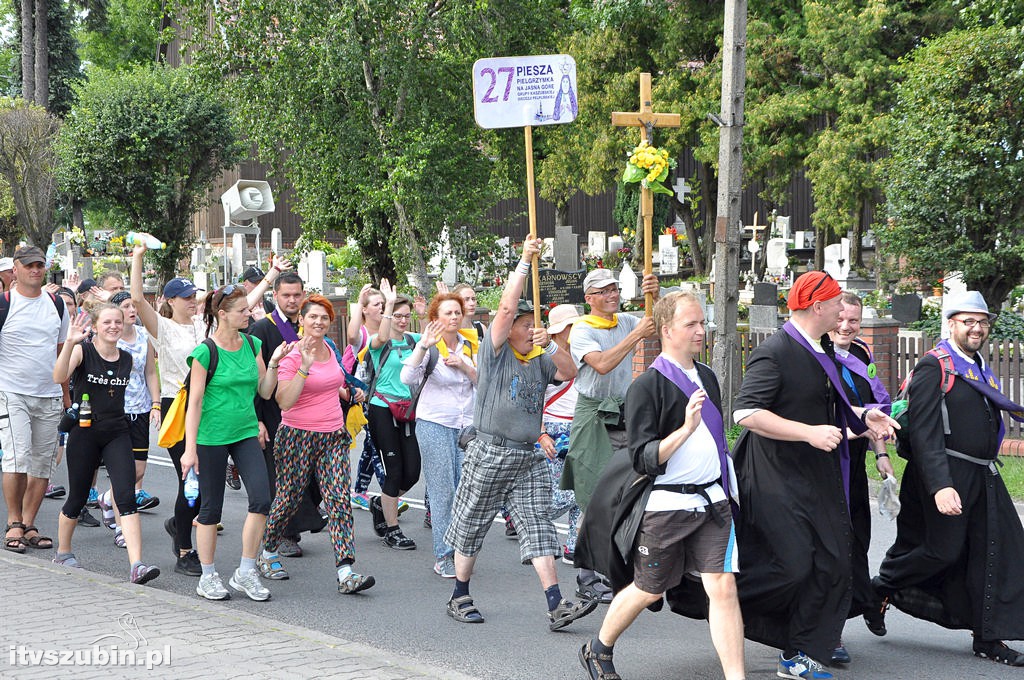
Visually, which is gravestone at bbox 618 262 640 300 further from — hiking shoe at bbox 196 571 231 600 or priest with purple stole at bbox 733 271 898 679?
priest with purple stole at bbox 733 271 898 679

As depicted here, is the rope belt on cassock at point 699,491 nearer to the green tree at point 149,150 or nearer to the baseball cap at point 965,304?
the baseball cap at point 965,304

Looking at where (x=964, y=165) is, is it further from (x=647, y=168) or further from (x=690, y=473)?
(x=690, y=473)

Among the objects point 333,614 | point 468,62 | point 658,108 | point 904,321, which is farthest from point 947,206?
point 658,108

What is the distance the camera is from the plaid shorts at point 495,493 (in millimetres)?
6449

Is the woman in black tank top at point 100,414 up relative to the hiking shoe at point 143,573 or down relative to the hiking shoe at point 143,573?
up

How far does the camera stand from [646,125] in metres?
7.07

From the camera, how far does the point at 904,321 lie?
17.6 m

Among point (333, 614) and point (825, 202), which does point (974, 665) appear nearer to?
point (333, 614)

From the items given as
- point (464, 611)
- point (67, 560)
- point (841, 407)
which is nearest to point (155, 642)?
point (464, 611)

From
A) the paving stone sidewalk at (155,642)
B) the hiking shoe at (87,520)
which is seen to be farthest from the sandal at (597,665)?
the hiking shoe at (87,520)

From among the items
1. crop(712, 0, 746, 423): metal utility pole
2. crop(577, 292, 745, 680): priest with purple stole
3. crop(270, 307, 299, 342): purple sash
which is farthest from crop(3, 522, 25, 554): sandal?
crop(712, 0, 746, 423): metal utility pole

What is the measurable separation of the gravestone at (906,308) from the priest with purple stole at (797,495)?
12649 mm

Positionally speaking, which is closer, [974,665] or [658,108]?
[974,665]

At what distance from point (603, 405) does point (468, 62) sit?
13.6 m
